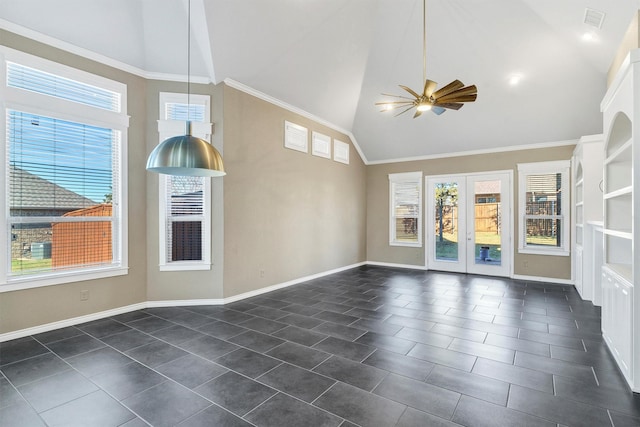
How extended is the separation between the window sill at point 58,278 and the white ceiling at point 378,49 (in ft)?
9.14

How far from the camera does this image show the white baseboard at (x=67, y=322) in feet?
11.3

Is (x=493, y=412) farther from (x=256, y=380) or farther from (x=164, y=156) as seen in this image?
(x=164, y=156)

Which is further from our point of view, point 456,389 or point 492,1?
point 492,1

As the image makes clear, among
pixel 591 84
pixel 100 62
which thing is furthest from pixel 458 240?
pixel 100 62

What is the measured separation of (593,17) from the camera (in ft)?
12.3

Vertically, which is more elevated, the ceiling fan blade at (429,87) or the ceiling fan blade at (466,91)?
the ceiling fan blade at (429,87)

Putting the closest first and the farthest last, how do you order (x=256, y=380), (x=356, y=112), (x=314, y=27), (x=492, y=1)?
(x=256, y=380) → (x=492, y=1) → (x=314, y=27) → (x=356, y=112)

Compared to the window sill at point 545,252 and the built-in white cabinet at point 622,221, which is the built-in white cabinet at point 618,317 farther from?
the window sill at point 545,252

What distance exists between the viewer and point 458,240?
25.0 ft

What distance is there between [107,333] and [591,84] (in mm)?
8118

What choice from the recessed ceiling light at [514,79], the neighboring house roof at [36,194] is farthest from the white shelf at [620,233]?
the neighboring house roof at [36,194]

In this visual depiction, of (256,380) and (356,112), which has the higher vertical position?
(356,112)

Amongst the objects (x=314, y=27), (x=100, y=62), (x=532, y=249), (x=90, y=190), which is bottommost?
(x=532, y=249)

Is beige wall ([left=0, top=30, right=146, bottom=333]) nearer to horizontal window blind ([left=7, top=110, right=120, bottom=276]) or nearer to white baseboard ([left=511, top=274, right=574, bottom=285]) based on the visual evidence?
horizontal window blind ([left=7, top=110, right=120, bottom=276])
